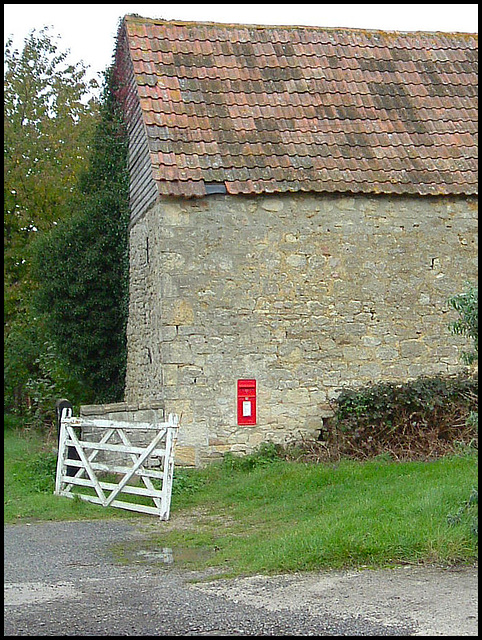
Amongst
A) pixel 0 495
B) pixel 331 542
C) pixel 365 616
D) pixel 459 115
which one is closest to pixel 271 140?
pixel 459 115

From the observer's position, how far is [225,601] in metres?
→ 6.47

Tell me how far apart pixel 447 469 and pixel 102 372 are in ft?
24.4

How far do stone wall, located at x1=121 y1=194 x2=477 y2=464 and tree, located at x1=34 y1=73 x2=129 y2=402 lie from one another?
2040mm

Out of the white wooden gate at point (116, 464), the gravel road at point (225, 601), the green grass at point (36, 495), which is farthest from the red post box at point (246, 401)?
the gravel road at point (225, 601)

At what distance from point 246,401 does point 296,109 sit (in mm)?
4857

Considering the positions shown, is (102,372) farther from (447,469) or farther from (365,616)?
(365,616)

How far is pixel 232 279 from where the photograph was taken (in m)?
13.0

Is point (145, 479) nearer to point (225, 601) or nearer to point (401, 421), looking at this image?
Result: point (401, 421)

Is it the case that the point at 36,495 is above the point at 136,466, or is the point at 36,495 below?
below

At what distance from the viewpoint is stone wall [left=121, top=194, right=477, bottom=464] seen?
505 inches

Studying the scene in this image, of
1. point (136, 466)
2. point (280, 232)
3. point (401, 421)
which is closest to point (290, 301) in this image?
point (280, 232)

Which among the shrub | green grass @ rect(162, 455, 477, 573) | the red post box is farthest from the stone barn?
green grass @ rect(162, 455, 477, 573)

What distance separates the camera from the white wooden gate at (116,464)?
33.7 feet

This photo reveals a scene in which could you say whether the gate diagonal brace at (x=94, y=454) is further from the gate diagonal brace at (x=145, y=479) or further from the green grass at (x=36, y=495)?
the green grass at (x=36, y=495)
